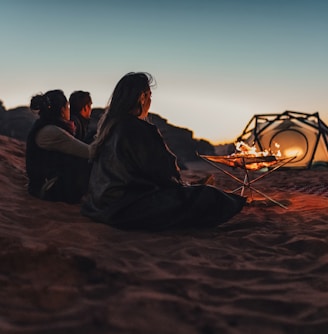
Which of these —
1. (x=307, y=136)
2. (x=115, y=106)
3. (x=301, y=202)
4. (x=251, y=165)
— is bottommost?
(x=301, y=202)

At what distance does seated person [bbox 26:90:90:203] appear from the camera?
3990 millimetres

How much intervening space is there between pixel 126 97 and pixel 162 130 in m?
16.8

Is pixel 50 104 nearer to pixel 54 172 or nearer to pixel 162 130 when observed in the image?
pixel 54 172

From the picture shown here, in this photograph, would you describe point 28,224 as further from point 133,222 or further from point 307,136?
point 307,136

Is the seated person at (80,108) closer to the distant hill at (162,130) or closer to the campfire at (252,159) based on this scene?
the campfire at (252,159)

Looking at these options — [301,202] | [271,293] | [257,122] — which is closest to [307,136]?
[257,122]

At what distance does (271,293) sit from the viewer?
6.94ft

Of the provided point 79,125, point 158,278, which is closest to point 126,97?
point 158,278

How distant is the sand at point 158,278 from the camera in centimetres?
175

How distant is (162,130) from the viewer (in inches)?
790

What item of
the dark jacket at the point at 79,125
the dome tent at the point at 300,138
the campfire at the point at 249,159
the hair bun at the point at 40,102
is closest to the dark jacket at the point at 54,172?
the hair bun at the point at 40,102

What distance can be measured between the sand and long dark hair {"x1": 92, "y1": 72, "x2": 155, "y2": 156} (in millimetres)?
949

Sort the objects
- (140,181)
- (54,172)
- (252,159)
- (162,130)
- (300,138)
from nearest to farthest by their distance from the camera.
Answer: (140,181)
(54,172)
(252,159)
(300,138)
(162,130)

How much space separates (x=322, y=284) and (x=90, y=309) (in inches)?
53.9
